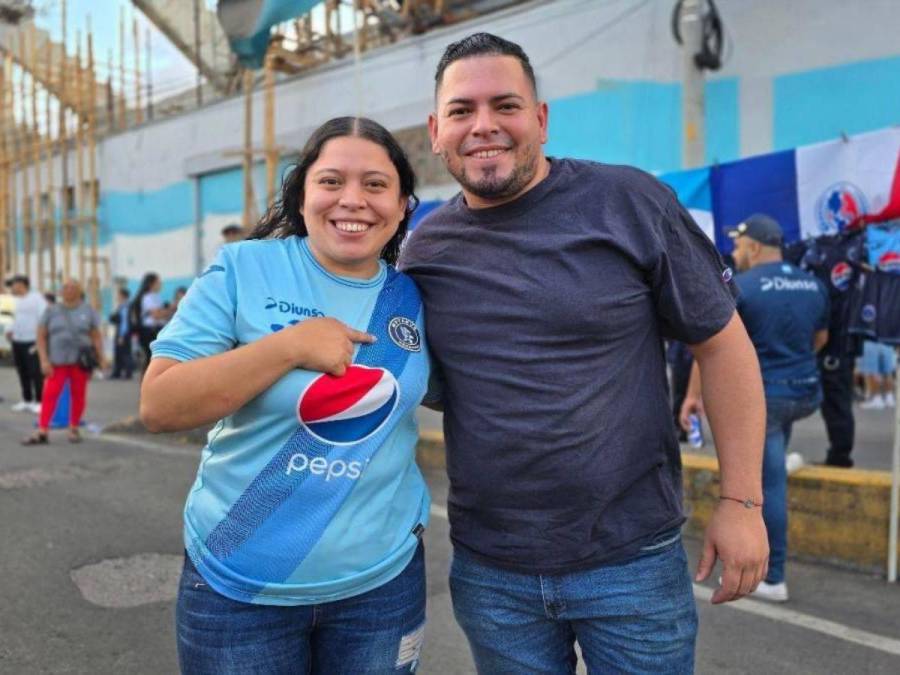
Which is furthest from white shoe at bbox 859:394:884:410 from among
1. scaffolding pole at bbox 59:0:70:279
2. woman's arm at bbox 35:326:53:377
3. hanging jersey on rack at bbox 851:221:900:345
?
scaffolding pole at bbox 59:0:70:279

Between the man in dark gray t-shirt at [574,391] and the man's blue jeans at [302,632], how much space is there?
0.19 m

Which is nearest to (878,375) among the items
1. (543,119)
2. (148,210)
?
(543,119)

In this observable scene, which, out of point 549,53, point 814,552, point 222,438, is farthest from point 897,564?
point 549,53

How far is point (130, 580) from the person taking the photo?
4.29 metres

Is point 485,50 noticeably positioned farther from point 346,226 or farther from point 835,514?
point 835,514

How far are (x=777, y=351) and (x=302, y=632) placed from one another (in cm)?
323

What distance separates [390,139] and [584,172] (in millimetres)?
447

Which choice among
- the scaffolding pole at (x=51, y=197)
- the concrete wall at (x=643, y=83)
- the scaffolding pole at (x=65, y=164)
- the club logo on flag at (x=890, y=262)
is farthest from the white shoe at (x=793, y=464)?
the scaffolding pole at (x=51, y=197)

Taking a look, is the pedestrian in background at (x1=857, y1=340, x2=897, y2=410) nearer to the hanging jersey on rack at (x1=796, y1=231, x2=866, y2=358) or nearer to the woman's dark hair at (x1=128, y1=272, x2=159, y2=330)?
the hanging jersey on rack at (x1=796, y1=231, x2=866, y2=358)

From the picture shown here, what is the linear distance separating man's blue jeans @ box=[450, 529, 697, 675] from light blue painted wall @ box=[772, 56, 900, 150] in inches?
339

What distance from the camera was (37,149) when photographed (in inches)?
877

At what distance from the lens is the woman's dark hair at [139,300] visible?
532 inches

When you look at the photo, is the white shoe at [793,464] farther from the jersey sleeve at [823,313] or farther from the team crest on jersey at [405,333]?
the team crest on jersey at [405,333]

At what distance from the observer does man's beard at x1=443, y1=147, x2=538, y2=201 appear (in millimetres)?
1831
